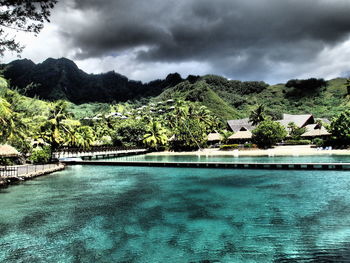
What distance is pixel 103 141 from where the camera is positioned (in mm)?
58281

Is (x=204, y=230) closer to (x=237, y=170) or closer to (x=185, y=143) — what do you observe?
(x=237, y=170)

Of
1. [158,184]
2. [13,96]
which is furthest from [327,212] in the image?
[13,96]

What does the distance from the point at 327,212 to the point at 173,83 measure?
14815 centimetres

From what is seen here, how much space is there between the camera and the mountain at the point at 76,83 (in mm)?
133375

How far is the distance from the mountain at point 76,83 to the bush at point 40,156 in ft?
324

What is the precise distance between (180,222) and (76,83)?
152668mm

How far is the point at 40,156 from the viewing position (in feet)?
97.7

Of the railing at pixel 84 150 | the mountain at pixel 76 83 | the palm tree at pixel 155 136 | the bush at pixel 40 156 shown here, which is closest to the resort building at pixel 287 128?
the palm tree at pixel 155 136

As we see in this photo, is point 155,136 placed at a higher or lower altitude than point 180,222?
higher

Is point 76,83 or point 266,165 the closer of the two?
point 266,165

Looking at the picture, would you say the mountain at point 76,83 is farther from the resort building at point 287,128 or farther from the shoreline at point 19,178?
the shoreline at point 19,178

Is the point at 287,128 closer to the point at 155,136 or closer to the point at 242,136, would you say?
the point at 242,136

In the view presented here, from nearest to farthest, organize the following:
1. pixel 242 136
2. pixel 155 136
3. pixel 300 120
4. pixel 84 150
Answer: pixel 84 150 → pixel 242 136 → pixel 155 136 → pixel 300 120

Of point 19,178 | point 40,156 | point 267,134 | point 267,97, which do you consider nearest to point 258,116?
point 267,134
